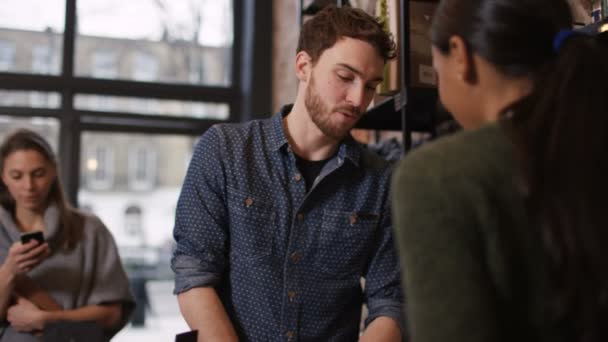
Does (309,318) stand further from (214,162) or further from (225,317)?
(214,162)

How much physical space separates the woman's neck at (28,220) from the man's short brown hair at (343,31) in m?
1.16

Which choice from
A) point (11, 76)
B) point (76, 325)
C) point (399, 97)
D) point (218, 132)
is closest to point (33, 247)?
point (76, 325)

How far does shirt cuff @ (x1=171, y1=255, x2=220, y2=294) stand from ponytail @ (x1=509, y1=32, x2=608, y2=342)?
0.89 m

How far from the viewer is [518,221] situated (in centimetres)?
70

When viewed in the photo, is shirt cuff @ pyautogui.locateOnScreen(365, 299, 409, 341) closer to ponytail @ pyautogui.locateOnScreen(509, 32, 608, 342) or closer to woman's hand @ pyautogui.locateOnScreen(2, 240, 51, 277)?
ponytail @ pyautogui.locateOnScreen(509, 32, 608, 342)

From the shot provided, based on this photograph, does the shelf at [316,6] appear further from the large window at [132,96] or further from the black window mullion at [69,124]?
the black window mullion at [69,124]

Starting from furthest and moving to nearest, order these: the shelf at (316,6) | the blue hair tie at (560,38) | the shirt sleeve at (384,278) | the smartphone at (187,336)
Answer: the shelf at (316,6) → the shirt sleeve at (384,278) → the smartphone at (187,336) → the blue hair tie at (560,38)

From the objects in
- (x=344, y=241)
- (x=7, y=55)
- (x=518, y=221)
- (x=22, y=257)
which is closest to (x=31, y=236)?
(x=22, y=257)

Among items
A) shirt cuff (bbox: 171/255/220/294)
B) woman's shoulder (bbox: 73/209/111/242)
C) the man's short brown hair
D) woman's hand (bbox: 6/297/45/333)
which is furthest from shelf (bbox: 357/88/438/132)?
woman's hand (bbox: 6/297/45/333)

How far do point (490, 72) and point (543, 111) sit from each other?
0.14m

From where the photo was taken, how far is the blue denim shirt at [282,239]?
1.49 metres

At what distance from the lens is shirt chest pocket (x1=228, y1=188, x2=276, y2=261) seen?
1.49 metres

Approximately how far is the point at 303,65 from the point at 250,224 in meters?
0.40

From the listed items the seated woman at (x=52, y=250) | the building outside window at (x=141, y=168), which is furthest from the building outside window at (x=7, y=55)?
the seated woman at (x=52, y=250)
